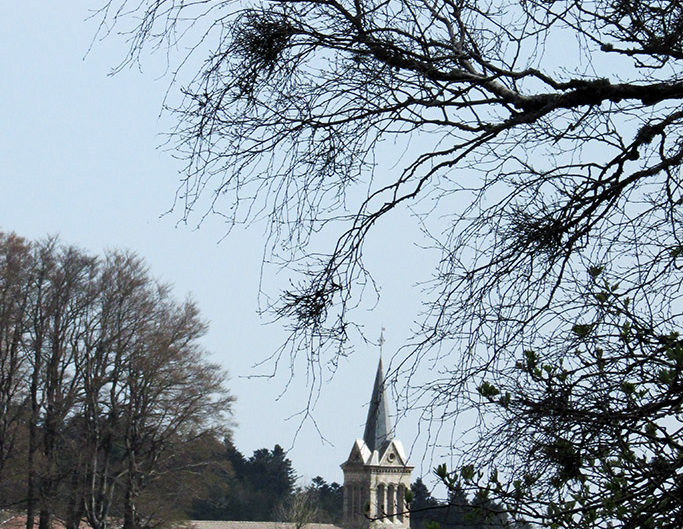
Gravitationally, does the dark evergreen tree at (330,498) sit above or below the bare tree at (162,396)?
above

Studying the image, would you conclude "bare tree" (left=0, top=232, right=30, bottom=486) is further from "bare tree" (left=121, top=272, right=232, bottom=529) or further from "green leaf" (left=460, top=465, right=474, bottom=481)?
"green leaf" (left=460, top=465, right=474, bottom=481)

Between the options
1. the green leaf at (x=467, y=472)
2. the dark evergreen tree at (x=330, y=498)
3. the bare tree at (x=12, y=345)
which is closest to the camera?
the green leaf at (x=467, y=472)

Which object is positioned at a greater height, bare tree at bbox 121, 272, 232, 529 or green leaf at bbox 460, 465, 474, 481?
bare tree at bbox 121, 272, 232, 529

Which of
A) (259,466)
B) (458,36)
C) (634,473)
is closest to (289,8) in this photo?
(458,36)

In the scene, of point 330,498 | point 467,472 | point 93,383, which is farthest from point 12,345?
point 330,498

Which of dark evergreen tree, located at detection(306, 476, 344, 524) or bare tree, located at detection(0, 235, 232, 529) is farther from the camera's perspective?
dark evergreen tree, located at detection(306, 476, 344, 524)

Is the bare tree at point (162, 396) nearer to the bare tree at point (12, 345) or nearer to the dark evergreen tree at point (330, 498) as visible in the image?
the bare tree at point (12, 345)

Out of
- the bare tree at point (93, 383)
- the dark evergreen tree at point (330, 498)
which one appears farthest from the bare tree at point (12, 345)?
the dark evergreen tree at point (330, 498)

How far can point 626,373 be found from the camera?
3.78 metres

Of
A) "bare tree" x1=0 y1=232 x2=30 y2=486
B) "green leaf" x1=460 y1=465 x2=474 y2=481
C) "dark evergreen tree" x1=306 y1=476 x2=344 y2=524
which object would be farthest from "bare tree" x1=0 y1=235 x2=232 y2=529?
"dark evergreen tree" x1=306 y1=476 x2=344 y2=524

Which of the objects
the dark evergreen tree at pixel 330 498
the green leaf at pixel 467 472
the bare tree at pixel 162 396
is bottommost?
the green leaf at pixel 467 472

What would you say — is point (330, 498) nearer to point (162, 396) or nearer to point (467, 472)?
point (162, 396)

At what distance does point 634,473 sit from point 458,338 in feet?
2.56

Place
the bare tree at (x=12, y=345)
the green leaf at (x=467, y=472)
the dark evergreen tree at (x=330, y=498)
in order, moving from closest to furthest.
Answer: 1. the green leaf at (x=467, y=472)
2. the bare tree at (x=12, y=345)
3. the dark evergreen tree at (x=330, y=498)
